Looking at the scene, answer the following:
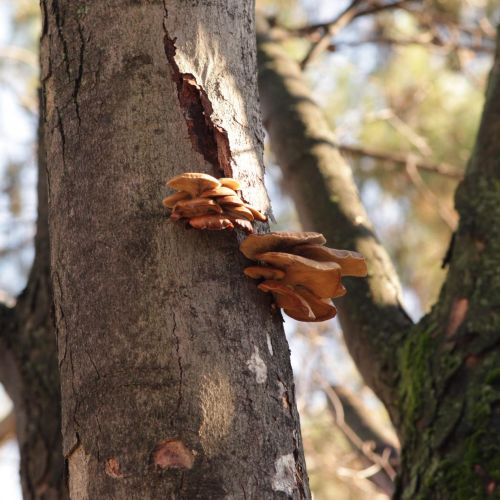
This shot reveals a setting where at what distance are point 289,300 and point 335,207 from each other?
5.22 feet

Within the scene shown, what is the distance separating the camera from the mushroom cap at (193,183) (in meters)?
1.23

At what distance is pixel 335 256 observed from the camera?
4.48 ft

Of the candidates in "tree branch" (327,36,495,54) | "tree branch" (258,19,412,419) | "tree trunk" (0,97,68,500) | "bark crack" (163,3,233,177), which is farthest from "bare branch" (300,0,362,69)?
"bark crack" (163,3,233,177)

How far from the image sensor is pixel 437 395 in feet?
6.97

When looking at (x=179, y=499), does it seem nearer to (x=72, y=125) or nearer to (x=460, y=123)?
(x=72, y=125)

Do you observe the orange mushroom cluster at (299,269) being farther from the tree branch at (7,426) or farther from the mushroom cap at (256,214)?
the tree branch at (7,426)

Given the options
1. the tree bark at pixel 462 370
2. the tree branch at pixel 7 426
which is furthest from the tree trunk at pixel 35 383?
the tree bark at pixel 462 370

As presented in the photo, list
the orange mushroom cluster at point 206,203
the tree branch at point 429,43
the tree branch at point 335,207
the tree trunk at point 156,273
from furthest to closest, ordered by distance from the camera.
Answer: the tree branch at point 429,43 → the tree branch at point 335,207 → the orange mushroom cluster at point 206,203 → the tree trunk at point 156,273

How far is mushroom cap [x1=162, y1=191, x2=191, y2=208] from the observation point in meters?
1.25

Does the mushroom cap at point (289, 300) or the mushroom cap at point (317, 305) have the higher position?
the mushroom cap at point (317, 305)

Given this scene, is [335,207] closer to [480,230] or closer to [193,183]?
[480,230]

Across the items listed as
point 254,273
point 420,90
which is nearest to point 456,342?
point 254,273

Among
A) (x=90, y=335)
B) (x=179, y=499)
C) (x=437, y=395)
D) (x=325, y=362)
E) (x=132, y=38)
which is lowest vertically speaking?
(x=179, y=499)

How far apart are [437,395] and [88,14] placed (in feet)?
4.29
